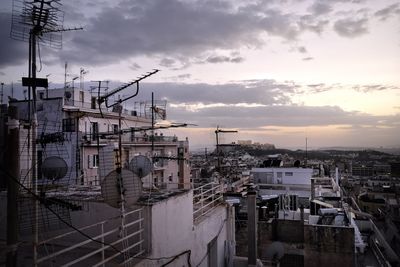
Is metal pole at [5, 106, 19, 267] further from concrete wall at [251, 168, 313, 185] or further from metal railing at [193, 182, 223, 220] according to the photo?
concrete wall at [251, 168, 313, 185]

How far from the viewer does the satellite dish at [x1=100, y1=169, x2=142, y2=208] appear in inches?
226

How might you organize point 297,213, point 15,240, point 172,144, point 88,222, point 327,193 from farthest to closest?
1. point 172,144
2. point 327,193
3. point 297,213
4. point 88,222
5. point 15,240

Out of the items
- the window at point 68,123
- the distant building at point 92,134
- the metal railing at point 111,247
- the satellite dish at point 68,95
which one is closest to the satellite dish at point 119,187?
the metal railing at point 111,247

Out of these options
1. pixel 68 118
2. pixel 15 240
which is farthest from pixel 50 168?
pixel 68 118

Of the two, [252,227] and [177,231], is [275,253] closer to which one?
[252,227]

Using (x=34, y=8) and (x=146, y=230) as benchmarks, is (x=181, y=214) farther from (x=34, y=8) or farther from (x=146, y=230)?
(x=34, y=8)

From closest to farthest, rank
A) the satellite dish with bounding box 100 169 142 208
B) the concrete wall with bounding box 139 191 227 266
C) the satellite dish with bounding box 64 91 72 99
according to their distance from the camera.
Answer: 1. the satellite dish with bounding box 100 169 142 208
2. the concrete wall with bounding box 139 191 227 266
3. the satellite dish with bounding box 64 91 72 99

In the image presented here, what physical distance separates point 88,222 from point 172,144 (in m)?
36.8

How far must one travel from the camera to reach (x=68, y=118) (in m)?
27.3

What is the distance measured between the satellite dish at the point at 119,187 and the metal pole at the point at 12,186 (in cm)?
182

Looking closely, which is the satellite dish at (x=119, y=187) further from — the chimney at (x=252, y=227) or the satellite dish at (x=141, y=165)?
the chimney at (x=252, y=227)

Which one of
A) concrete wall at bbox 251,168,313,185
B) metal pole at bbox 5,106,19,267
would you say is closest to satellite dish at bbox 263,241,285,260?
metal pole at bbox 5,106,19,267

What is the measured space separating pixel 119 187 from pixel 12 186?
1.90m

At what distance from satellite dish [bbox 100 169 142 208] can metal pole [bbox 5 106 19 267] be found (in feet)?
5.97
